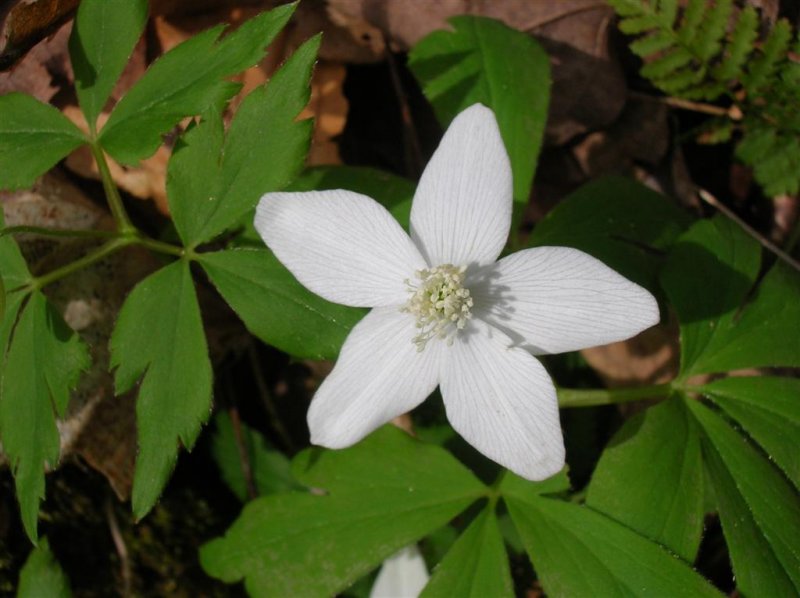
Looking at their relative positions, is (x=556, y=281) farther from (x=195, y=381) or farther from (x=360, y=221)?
(x=195, y=381)

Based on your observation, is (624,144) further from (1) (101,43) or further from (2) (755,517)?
(1) (101,43)

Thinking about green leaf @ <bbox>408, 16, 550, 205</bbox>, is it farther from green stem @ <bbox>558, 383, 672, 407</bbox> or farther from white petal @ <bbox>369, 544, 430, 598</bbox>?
white petal @ <bbox>369, 544, 430, 598</bbox>

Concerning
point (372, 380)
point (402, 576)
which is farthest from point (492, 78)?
point (402, 576)

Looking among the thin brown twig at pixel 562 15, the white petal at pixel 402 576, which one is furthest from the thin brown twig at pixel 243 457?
the thin brown twig at pixel 562 15

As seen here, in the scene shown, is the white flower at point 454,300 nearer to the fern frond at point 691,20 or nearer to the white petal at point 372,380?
the white petal at point 372,380

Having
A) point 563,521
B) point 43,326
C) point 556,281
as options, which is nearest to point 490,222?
point 556,281

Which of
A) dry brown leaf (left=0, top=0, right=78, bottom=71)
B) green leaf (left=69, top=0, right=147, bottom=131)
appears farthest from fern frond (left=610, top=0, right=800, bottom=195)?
dry brown leaf (left=0, top=0, right=78, bottom=71)
